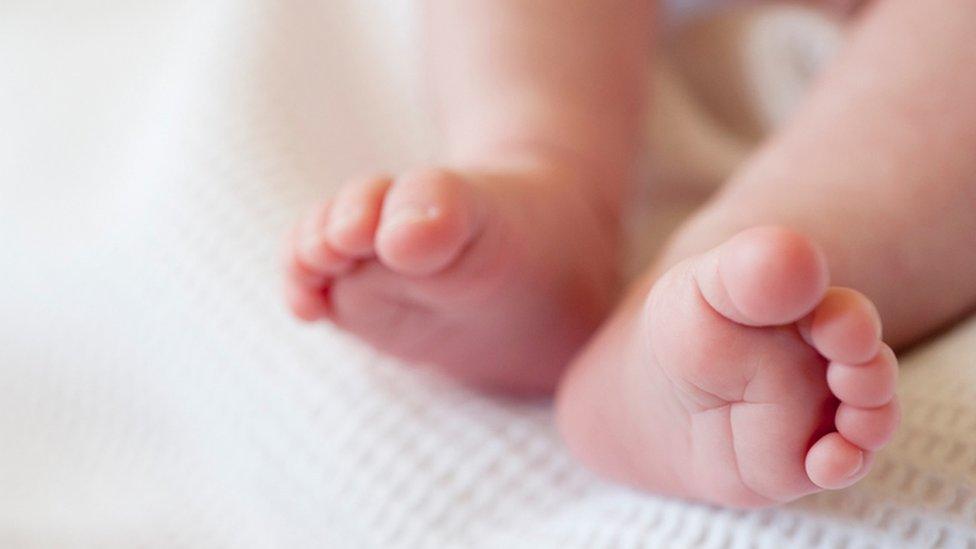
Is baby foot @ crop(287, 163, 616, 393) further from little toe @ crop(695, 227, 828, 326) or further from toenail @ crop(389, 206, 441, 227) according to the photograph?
little toe @ crop(695, 227, 828, 326)

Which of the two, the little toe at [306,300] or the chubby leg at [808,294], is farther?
the little toe at [306,300]

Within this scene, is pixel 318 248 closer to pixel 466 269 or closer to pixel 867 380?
pixel 466 269

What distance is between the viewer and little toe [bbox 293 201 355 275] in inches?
18.9

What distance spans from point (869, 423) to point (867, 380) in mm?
18

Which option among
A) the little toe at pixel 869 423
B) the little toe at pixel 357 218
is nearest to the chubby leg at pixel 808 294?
the little toe at pixel 869 423

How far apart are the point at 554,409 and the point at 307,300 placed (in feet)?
0.50

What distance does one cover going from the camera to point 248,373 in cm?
59

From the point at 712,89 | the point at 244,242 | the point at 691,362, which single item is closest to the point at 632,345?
the point at 691,362

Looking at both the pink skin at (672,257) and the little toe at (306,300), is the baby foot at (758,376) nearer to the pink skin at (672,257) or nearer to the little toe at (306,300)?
the pink skin at (672,257)

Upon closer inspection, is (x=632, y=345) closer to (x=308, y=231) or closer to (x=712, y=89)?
(x=308, y=231)

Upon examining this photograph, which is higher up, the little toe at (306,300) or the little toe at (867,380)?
the little toe at (306,300)

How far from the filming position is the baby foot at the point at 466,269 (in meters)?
0.46

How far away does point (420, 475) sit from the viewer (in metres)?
0.53

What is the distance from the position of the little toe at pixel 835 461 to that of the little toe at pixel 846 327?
0.03 metres
